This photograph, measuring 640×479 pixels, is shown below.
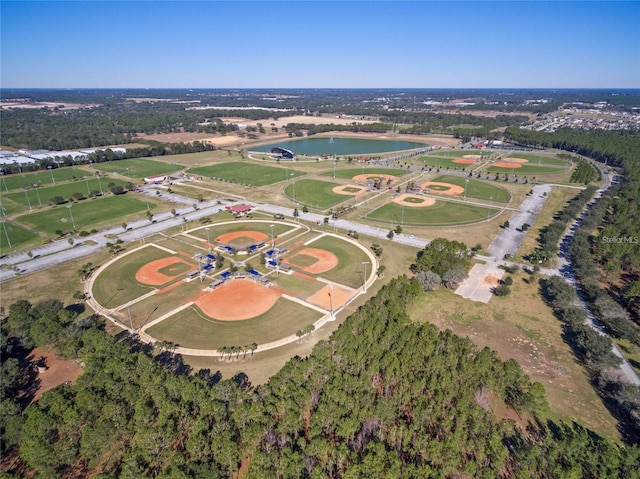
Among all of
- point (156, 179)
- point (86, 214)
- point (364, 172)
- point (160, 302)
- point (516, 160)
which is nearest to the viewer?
point (160, 302)

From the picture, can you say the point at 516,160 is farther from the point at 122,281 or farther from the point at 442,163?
the point at 122,281

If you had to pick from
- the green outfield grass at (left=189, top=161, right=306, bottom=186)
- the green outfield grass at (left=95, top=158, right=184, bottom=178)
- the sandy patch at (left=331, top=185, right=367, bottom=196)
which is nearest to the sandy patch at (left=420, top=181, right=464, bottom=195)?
the sandy patch at (left=331, top=185, right=367, bottom=196)

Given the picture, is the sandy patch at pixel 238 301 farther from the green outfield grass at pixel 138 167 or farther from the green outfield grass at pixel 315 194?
the green outfield grass at pixel 138 167

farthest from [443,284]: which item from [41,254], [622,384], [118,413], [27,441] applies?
[41,254]

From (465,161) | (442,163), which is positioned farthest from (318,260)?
(465,161)

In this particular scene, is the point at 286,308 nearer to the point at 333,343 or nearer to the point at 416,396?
the point at 333,343

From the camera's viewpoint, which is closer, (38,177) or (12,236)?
(12,236)

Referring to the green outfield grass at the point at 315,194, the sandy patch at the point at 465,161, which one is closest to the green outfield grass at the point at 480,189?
the sandy patch at the point at 465,161
